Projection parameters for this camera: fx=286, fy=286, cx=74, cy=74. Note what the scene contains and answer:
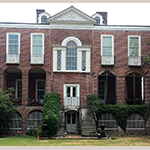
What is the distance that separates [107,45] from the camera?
29703 mm

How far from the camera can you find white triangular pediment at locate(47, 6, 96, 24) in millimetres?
29391

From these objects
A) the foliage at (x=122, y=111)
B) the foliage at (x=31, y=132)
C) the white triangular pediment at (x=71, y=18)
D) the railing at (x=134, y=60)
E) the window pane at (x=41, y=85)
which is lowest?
the foliage at (x=31, y=132)

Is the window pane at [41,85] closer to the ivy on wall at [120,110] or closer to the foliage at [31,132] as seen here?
the foliage at [31,132]

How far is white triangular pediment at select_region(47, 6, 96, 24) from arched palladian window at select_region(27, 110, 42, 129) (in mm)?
9414

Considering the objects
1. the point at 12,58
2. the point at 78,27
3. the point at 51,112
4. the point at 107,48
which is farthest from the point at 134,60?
the point at 12,58

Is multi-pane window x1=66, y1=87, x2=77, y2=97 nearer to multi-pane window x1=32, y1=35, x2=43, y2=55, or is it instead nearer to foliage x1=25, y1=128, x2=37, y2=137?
multi-pane window x1=32, y1=35, x2=43, y2=55

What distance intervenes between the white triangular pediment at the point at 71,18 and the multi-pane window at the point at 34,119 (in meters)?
9.46

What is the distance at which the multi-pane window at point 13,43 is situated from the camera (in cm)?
2914

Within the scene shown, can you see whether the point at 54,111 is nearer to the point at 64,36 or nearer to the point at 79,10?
the point at 64,36

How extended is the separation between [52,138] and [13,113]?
5484mm

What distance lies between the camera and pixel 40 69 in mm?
30609

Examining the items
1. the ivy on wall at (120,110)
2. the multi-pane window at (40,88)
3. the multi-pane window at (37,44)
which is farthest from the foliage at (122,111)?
the multi-pane window at (37,44)

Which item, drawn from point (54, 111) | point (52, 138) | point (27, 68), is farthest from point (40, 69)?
point (52, 138)

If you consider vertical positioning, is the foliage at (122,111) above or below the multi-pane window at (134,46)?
below
